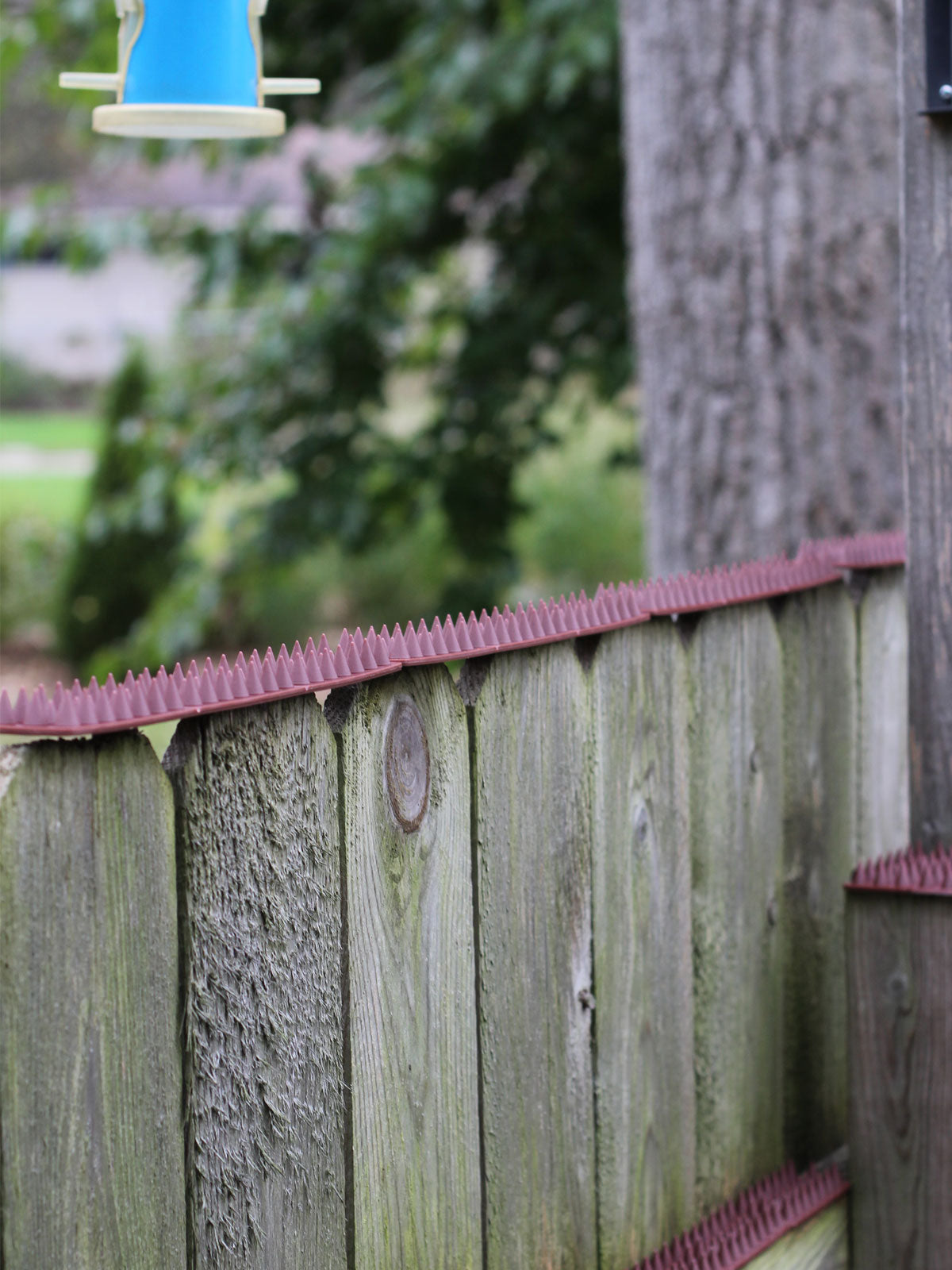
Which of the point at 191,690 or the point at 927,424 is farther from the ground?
the point at 927,424

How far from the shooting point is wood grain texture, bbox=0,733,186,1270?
112cm

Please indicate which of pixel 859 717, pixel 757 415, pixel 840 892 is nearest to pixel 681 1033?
pixel 840 892

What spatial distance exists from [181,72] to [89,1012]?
1.18 metres

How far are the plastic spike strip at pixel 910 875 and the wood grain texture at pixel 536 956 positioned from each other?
50 cm

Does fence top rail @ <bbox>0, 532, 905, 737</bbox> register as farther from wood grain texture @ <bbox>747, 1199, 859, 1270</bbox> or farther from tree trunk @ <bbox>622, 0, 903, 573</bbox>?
tree trunk @ <bbox>622, 0, 903, 573</bbox>

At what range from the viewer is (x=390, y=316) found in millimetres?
6012

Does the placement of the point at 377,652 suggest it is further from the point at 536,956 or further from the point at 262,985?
the point at 536,956

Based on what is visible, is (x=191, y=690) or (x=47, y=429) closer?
(x=191, y=690)

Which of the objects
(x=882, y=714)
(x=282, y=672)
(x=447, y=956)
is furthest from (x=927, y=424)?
(x=282, y=672)

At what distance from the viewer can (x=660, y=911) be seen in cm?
193

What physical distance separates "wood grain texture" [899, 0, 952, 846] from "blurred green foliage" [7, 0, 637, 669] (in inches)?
142

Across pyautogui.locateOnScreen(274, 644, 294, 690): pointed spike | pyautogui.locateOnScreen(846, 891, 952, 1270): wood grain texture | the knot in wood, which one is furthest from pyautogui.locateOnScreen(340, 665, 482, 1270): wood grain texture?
pyautogui.locateOnScreen(846, 891, 952, 1270): wood grain texture

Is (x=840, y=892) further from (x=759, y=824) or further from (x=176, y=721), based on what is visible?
(x=176, y=721)

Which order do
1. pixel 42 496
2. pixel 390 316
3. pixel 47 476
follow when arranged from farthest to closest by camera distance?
pixel 47 476 → pixel 42 496 → pixel 390 316
